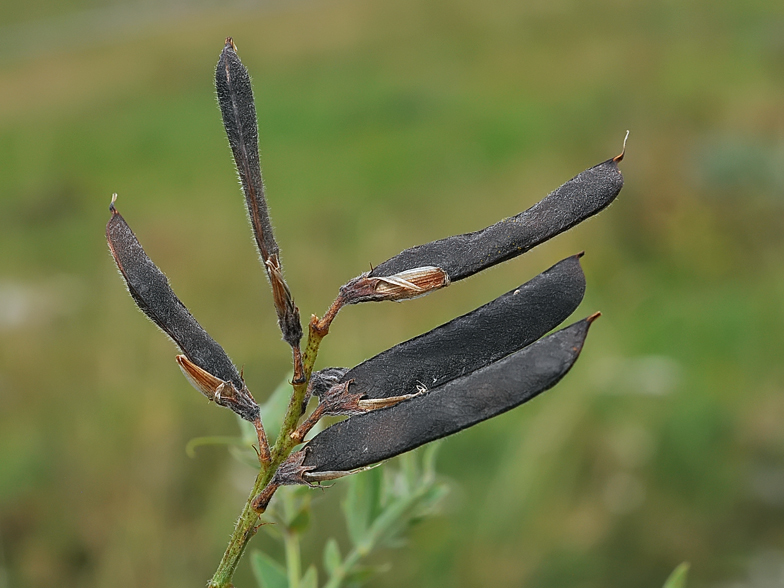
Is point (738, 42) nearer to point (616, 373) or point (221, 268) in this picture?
point (221, 268)

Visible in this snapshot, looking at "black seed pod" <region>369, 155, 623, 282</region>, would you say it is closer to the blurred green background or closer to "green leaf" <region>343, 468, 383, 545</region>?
"green leaf" <region>343, 468, 383, 545</region>

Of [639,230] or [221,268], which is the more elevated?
[221,268]

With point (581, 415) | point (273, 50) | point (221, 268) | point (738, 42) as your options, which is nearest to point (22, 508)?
point (581, 415)

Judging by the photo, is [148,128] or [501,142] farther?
[148,128]

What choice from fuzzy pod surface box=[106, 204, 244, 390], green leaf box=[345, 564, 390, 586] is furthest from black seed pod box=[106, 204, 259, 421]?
green leaf box=[345, 564, 390, 586]

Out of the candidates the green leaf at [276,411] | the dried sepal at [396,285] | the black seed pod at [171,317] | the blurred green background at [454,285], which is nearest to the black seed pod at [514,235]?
the dried sepal at [396,285]
